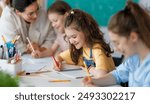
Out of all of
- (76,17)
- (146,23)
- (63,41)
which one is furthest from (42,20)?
(146,23)

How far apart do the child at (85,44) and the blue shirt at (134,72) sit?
101 millimetres

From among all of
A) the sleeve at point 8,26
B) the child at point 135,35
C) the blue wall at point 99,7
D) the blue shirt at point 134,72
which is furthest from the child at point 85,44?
the blue wall at point 99,7

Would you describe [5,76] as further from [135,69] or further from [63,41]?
[63,41]

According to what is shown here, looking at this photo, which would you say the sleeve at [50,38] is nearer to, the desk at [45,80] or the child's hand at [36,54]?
the child's hand at [36,54]

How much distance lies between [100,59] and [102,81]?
15 cm

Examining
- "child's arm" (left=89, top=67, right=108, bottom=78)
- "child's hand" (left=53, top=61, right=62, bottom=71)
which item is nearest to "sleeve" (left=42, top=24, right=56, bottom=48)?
"child's hand" (left=53, top=61, right=62, bottom=71)

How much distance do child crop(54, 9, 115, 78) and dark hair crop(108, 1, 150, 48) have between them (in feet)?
0.92

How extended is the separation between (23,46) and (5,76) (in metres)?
0.66

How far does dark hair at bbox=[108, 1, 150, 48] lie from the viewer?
0.94 metres

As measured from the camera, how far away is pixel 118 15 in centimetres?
96

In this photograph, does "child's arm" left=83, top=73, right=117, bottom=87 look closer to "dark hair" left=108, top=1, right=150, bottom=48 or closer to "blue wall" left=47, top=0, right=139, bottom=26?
"dark hair" left=108, top=1, right=150, bottom=48

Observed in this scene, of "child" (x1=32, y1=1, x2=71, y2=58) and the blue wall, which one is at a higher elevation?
the blue wall

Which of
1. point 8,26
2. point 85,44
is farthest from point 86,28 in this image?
point 8,26

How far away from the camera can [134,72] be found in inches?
41.1
